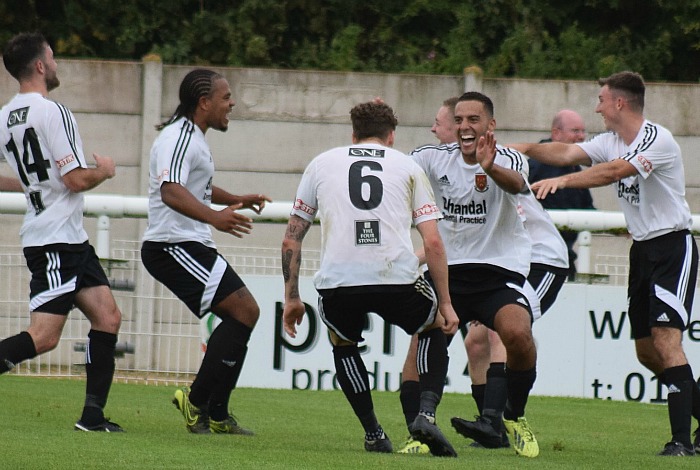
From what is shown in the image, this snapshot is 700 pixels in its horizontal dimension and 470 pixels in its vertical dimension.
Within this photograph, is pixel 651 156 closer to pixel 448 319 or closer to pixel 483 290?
pixel 483 290

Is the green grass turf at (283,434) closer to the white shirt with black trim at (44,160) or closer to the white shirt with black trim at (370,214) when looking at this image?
the white shirt with black trim at (370,214)

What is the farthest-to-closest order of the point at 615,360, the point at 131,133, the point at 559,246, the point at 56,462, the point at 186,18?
the point at 186,18 → the point at 131,133 → the point at 615,360 → the point at 559,246 → the point at 56,462

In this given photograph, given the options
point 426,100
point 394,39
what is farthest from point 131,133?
point 394,39

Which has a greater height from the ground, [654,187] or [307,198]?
[654,187]

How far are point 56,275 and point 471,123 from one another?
95.9 inches

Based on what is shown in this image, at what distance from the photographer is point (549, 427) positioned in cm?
905

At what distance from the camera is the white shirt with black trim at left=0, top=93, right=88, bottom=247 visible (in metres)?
7.28

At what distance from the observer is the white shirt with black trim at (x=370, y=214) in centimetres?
674

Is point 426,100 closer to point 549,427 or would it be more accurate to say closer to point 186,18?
point 186,18

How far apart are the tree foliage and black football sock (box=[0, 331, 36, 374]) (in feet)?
25.7

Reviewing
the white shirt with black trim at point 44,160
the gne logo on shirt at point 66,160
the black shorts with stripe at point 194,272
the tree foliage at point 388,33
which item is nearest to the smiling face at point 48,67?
the white shirt with black trim at point 44,160

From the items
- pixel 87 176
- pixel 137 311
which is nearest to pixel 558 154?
pixel 87 176

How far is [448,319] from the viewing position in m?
6.72

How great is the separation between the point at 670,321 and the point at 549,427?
178 centimetres
